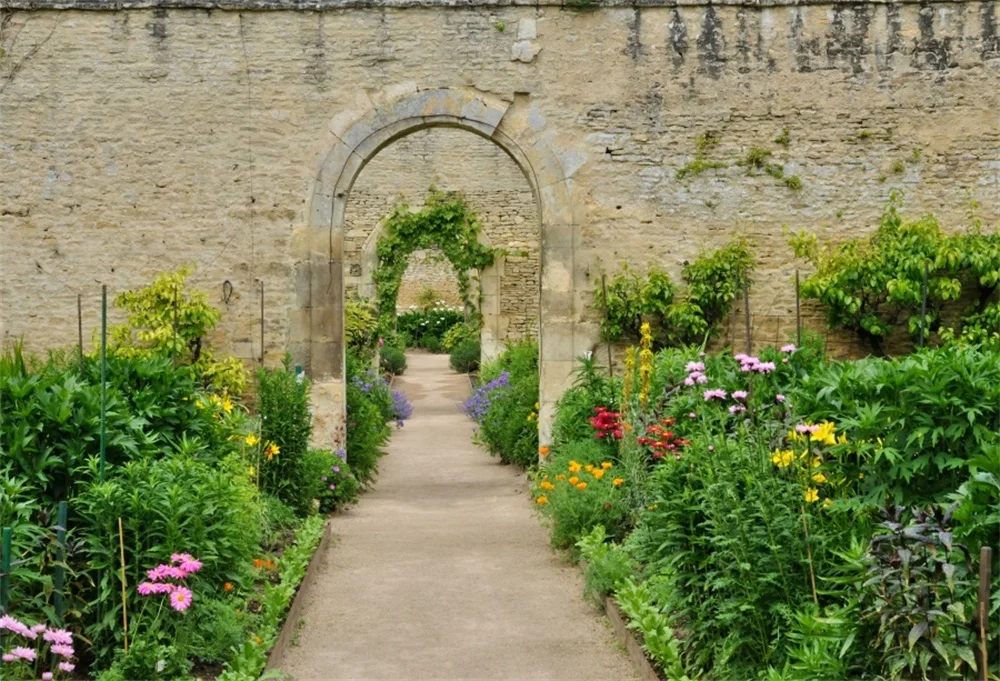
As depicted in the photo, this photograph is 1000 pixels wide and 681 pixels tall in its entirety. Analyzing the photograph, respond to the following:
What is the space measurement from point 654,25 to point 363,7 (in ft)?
7.94

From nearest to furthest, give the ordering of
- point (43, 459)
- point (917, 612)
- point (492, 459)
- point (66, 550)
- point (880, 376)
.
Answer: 1. point (917, 612)
2. point (880, 376)
3. point (66, 550)
4. point (43, 459)
5. point (492, 459)

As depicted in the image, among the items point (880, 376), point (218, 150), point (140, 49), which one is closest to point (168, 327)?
point (218, 150)

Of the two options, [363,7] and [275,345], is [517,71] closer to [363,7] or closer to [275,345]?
[363,7]

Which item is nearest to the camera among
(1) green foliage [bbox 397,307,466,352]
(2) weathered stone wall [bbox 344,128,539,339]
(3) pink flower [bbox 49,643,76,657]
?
(3) pink flower [bbox 49,643,76,657]

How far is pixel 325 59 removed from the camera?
10117 mm

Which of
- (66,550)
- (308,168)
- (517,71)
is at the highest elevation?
(517,71)

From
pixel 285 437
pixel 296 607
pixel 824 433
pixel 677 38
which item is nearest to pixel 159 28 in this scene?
pixel 285 437

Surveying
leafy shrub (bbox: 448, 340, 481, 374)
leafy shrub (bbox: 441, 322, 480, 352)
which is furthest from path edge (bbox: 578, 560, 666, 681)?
leafy shrub (bbox: 448, 340, 481, 374)

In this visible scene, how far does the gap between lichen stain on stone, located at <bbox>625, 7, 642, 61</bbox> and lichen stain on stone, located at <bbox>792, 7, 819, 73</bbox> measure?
1.29 metres

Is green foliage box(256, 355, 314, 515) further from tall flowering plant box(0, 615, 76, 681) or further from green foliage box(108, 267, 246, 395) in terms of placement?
tall flowering plant box(0, 615, 76, 681)

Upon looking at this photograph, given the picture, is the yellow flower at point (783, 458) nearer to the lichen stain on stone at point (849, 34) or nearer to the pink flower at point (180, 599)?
the pink flower at point (180, 599)

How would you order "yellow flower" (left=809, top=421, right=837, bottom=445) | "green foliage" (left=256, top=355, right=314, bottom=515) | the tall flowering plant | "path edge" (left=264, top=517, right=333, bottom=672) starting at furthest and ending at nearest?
"green foliage" (left=256, top=355, right=314, bottom=515) < "path edge" (left=264, top=517, right=333, bottom=672) < "yellow flower" (left=809, top=421, right=837, bottom=445) < the tall flowering plant

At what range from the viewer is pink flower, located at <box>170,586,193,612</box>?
15.8ft

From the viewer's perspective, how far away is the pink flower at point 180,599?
189 inches
